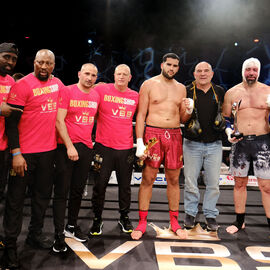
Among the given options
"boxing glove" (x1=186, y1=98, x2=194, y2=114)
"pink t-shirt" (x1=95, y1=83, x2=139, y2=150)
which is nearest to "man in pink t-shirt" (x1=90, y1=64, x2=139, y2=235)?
"pink t-shirt" (x1=95, y1=83, x2=139, y2=150)

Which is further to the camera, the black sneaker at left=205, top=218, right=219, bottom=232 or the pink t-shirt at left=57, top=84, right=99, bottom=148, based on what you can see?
the black sneaker at left=205, top=218, right=219, bottom=232

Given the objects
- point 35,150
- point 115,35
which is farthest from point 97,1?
point 35,150

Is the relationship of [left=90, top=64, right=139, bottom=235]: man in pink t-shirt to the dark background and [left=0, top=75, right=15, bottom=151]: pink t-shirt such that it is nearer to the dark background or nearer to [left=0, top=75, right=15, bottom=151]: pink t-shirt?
[left=0, top=75, right=15, bottom=151]: pink t-shirt

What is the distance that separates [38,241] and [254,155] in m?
1.98

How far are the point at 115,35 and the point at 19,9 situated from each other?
2.56m

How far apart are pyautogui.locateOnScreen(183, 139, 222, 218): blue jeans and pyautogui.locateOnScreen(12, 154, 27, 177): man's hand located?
142 centimetres

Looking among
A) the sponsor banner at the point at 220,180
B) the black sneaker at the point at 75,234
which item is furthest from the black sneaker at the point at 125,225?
the sponsor banner at the point at 220,180

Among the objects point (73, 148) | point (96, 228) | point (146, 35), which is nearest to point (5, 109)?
point (73, 148)

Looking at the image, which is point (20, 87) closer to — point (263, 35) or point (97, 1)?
point (97, 1)

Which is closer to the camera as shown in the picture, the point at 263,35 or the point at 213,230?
the point at 213,230

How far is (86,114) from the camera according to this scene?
6.26 feet

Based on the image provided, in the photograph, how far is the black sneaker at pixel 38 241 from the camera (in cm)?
179

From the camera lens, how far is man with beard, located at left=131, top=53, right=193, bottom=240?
212cm

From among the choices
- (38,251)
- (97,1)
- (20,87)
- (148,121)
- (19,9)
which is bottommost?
(38,251)
